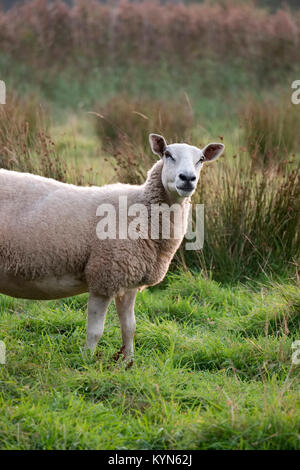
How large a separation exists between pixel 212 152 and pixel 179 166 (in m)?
0.45

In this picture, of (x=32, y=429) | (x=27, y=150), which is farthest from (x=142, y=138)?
(x=32, y=429)

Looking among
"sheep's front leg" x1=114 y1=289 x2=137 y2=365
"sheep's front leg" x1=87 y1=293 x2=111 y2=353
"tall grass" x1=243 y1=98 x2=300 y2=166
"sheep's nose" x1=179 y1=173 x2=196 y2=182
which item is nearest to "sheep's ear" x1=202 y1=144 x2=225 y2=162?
"sheep's nose" x1=179 y1=173 x2=196 y2=182

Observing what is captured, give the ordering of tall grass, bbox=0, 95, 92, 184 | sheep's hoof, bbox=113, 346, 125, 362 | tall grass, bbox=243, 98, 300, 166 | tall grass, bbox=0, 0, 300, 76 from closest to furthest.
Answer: sheep's hoof, bbox=113, 346, 125, 362 < tall grass, bbox=0, 95, 92, 184 < tall grass, bbox=243, 98, 300, 166 < tall grass, bbox=0, 0, 300, 76

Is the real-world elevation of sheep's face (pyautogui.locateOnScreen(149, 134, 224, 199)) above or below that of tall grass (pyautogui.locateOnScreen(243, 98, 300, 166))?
below

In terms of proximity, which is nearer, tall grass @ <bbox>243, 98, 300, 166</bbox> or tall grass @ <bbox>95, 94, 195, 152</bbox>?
tall grass @ <bbox>243, 98, 300, 166</bbox>

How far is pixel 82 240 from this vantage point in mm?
3322

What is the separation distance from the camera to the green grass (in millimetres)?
2588

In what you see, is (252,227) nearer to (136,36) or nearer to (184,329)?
(184,329)

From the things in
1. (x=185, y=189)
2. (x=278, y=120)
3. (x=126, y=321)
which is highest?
(x=278, y=120)

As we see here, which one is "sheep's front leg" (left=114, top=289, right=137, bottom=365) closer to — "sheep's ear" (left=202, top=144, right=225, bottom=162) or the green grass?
the green grass

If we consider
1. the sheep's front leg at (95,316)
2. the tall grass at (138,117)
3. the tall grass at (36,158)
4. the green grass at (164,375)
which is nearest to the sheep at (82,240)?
the sheep's front leg at (95,316)

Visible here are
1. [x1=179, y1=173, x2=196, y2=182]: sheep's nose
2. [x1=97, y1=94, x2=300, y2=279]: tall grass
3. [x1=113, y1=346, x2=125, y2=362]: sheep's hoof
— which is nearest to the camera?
[x1=179, y1=173, x2=196, y2=182]: sheep's nose

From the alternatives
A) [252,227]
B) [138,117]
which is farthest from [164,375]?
[138,117]

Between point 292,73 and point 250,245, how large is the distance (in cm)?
932
